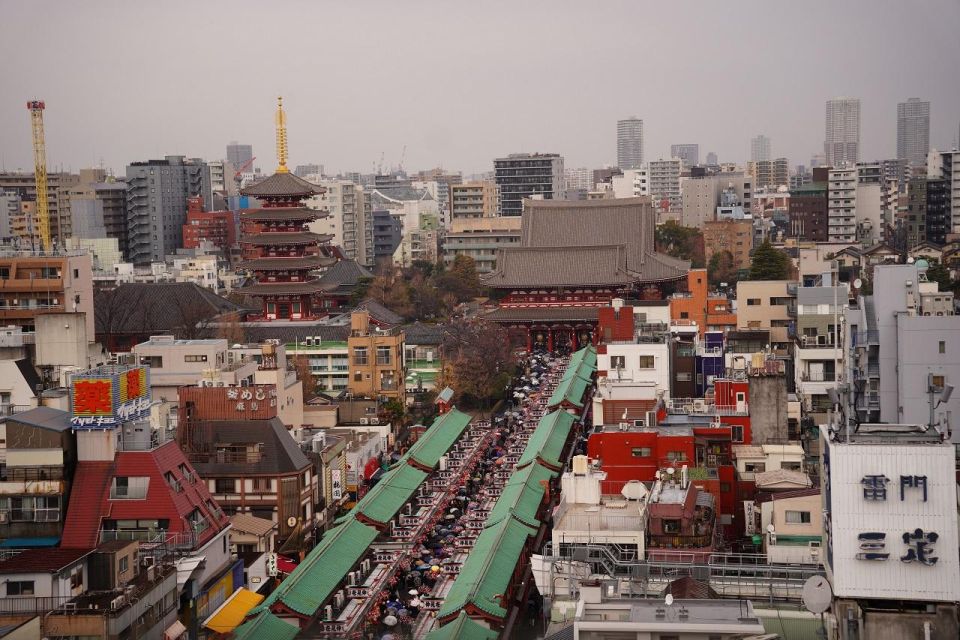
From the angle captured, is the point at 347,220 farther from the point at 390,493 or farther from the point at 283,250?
the point at 390,493

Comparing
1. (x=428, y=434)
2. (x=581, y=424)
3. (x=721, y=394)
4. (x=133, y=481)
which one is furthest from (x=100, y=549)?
(x=581, y=424)

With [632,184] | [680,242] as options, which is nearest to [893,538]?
[680,242]

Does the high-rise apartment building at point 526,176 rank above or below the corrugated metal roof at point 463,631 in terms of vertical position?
above

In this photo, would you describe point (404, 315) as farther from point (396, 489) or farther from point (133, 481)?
point (133, 481)

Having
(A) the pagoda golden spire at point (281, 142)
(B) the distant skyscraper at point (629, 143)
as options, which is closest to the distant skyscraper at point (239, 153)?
(B) the distant skyscraper at point (629, 143)

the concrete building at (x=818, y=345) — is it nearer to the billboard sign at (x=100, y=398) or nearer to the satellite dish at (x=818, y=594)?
the billboard sign at (x=100, y=398)
